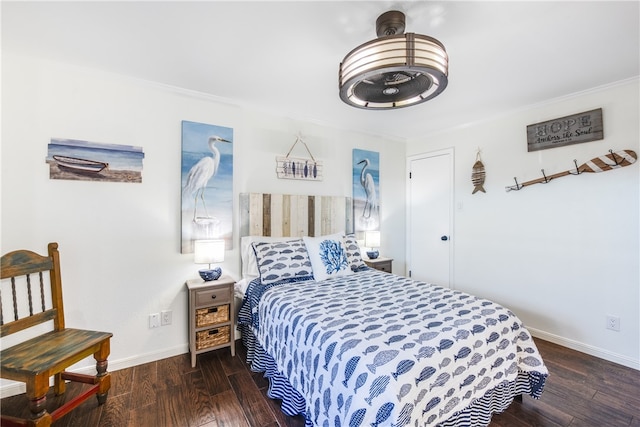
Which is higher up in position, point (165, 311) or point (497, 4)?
point (497, 4)

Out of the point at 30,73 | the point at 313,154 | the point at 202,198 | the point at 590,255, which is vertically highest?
the point at 30,73

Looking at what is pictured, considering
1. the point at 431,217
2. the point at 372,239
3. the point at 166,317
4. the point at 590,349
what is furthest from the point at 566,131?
the point at 166,317

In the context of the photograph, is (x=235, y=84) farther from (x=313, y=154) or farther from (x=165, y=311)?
(x=165, y=311)

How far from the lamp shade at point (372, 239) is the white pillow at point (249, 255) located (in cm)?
124

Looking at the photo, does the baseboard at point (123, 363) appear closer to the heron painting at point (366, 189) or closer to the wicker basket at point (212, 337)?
the wicker basket at point (212, 337)

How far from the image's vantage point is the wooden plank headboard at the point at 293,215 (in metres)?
2.89

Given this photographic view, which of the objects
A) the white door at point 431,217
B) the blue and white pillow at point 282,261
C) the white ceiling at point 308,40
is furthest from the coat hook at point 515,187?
the blue and white pillow at point 282,261

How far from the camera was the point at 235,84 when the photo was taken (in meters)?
2.47

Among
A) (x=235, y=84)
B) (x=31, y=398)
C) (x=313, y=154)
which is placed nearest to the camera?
(x=31, y=398)

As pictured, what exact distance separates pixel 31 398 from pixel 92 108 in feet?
6.61

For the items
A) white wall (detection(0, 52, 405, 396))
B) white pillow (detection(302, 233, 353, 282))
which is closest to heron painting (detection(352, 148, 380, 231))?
white pillow (detection(302, 233, 353, 282))

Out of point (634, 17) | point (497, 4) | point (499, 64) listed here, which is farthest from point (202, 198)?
point (634, 17)

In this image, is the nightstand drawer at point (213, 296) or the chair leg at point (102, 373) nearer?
the chair leg at point (102, 373)

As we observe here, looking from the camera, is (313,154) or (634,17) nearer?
(634,17)
